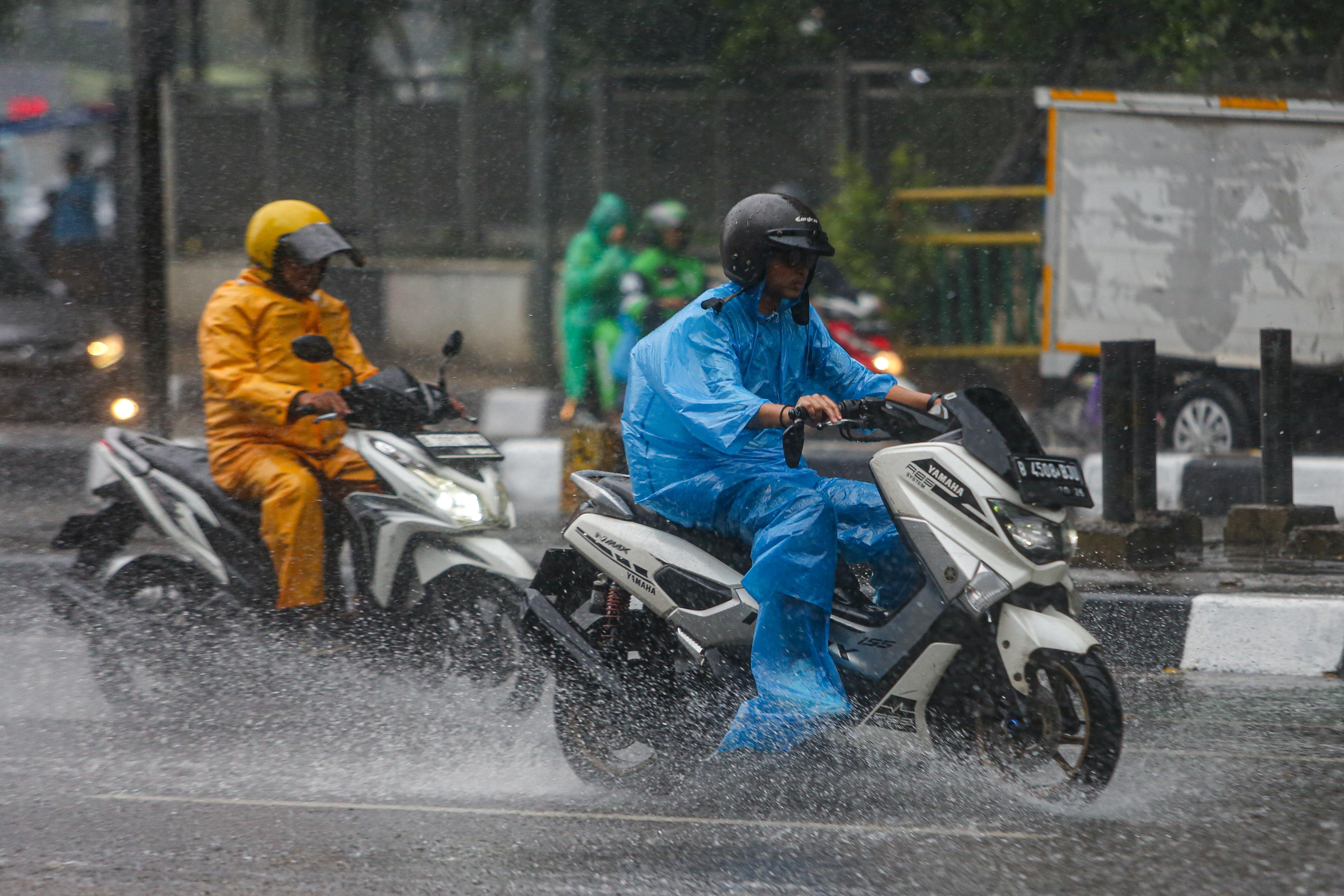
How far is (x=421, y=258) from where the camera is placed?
1455cm

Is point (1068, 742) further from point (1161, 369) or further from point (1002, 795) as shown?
point (1161, 369)

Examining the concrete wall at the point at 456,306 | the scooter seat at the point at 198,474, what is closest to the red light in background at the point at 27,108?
the concrete wall at the point at 456,306

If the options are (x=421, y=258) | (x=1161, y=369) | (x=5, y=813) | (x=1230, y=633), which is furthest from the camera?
(x=421, y=258)

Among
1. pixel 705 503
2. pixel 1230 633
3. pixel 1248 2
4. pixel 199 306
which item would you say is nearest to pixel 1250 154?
pixel 1230 633

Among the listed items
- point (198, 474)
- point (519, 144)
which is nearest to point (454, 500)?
point (198, 474)

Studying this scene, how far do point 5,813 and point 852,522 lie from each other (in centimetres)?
232

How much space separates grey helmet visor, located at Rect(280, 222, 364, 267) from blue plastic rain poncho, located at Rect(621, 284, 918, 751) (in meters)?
1.59

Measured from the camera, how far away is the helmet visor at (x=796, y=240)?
4078mm

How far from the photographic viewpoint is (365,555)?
5281 mm

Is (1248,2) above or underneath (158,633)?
above

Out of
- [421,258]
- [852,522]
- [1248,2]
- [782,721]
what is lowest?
[782,721]

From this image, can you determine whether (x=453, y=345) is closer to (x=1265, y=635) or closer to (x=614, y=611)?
(x=614, y=611)

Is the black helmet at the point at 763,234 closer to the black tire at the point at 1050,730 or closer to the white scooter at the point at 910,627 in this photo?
the white scooter at the point at 910,627

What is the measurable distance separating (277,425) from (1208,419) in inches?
241
